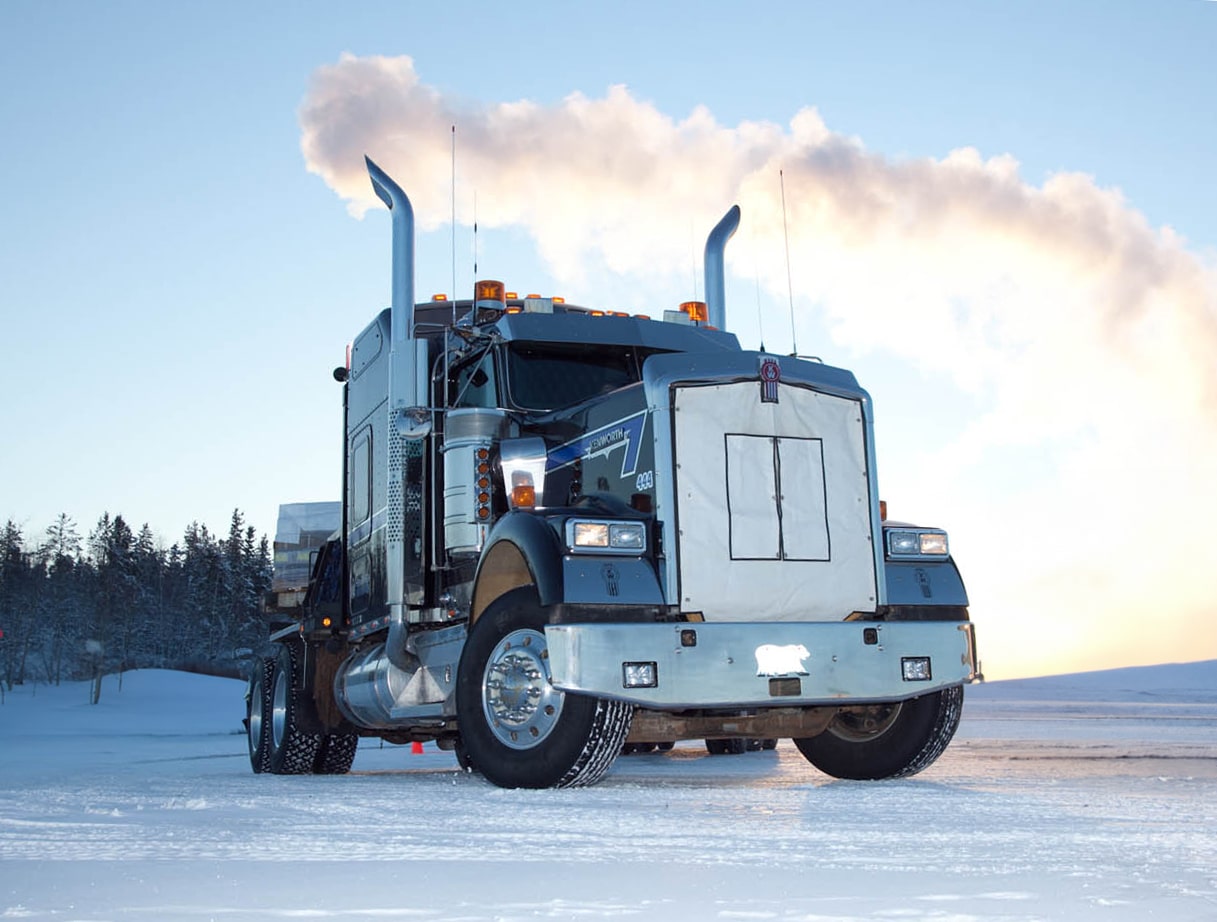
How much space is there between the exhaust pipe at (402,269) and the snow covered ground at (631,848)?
3453mm

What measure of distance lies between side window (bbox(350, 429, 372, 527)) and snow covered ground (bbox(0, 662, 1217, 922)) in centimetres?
243

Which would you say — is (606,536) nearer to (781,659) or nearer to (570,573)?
(570,573)

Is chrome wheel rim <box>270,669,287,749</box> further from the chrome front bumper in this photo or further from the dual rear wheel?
the chrome front bumper

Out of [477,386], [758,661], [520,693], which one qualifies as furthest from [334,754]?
[758,661]

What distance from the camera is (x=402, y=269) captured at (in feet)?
34.8

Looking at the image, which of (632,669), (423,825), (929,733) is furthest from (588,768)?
(929,733)

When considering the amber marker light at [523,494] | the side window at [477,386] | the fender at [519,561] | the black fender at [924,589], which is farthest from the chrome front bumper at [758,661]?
the side window at [477,386]

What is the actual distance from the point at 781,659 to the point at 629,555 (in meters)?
1.12

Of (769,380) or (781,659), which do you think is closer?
(781,659)

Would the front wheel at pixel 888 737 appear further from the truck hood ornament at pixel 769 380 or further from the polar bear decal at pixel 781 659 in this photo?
the truck hood ornament at pixel 769 380

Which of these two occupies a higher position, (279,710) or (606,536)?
(606,536)

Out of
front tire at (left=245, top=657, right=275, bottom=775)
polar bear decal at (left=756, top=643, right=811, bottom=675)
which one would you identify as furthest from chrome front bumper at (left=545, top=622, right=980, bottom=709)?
front tire at (left=245, top=657, right=275, bottom=775)

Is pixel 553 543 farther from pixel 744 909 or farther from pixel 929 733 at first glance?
pixel 744 909

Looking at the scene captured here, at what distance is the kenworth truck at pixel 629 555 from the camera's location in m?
7.92
